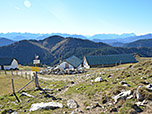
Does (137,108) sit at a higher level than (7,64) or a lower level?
higher

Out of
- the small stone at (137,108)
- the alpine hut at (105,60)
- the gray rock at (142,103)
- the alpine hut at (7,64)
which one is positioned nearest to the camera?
the small stone at (137,108)

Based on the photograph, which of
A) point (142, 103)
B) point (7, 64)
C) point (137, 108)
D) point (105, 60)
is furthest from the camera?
point (7, 64)

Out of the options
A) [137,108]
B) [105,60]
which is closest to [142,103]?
[137,108]

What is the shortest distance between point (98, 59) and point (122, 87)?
1808 inches

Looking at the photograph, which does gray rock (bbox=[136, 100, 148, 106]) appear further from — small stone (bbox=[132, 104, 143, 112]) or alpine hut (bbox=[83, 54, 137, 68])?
alpine hut (bbox=[83, 54, 137, 68])

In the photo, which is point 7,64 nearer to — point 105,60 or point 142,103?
point 105,60

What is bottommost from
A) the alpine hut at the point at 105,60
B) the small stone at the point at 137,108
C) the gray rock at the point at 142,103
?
the alpine hut at the point at 105,60

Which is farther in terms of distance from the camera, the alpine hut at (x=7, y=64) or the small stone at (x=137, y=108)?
the alpine hut at (x=7, y=64)

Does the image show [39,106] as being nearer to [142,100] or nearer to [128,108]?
[128,108]

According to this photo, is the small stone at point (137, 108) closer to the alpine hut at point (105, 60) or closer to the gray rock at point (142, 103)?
the gray rock at point (142, 103)

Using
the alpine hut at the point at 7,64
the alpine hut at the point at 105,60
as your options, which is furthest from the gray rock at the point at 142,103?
the alpine hut at the point at 7,64

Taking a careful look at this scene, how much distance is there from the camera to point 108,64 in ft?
188

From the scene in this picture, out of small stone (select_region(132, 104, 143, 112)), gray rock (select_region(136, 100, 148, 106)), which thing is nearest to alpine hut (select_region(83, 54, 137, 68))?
gray rock (select_region(136, 100, 148, 106))

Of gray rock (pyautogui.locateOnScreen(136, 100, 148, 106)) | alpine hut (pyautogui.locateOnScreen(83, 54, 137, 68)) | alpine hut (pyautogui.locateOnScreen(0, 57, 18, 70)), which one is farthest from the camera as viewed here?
alpine hut (pyautogui.locateOnScreen(0, 57, 18, 70))
